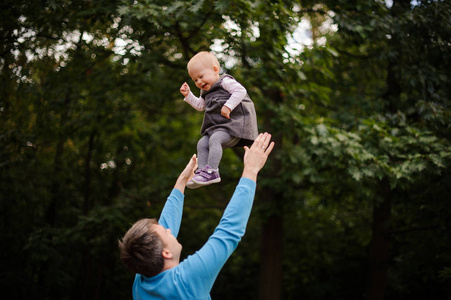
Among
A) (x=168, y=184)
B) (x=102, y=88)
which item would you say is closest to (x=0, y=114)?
(x=102, y=88)

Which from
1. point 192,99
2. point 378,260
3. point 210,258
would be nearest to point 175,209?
point 210,258

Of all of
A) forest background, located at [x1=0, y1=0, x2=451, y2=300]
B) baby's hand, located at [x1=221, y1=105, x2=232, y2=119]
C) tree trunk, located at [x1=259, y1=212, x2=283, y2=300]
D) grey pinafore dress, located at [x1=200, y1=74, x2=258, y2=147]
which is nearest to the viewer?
baby's hand, located at [x1=221, y1=105, x2=232, y2=119]

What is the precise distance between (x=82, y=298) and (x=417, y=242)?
7060 mm

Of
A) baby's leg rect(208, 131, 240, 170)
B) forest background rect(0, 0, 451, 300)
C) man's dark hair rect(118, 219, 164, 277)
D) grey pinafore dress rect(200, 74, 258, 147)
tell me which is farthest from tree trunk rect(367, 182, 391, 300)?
man's dark hair rect(118, 219, 164, 277)

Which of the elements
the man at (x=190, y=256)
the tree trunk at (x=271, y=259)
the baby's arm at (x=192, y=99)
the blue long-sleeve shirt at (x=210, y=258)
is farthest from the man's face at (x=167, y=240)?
the tree trunk at (x=271, y=259)

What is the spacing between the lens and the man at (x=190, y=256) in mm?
1918

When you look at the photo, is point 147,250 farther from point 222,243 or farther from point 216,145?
point 216,145

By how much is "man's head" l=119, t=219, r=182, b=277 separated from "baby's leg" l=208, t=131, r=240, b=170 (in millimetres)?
486

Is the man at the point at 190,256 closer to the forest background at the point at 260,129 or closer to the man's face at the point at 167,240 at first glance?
the man's face at the point at 167,240

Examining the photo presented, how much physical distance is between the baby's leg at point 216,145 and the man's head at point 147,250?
486mm

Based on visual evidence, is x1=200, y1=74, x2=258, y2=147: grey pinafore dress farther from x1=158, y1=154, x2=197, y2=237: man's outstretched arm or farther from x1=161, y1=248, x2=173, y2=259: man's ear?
x1=161, y1=248, x2=173, y2=259: man's ear

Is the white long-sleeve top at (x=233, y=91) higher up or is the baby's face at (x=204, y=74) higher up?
the baby's face at (x=204, y=74)

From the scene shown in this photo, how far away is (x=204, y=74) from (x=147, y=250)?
1.03m

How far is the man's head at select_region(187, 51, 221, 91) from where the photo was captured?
2336 mm
